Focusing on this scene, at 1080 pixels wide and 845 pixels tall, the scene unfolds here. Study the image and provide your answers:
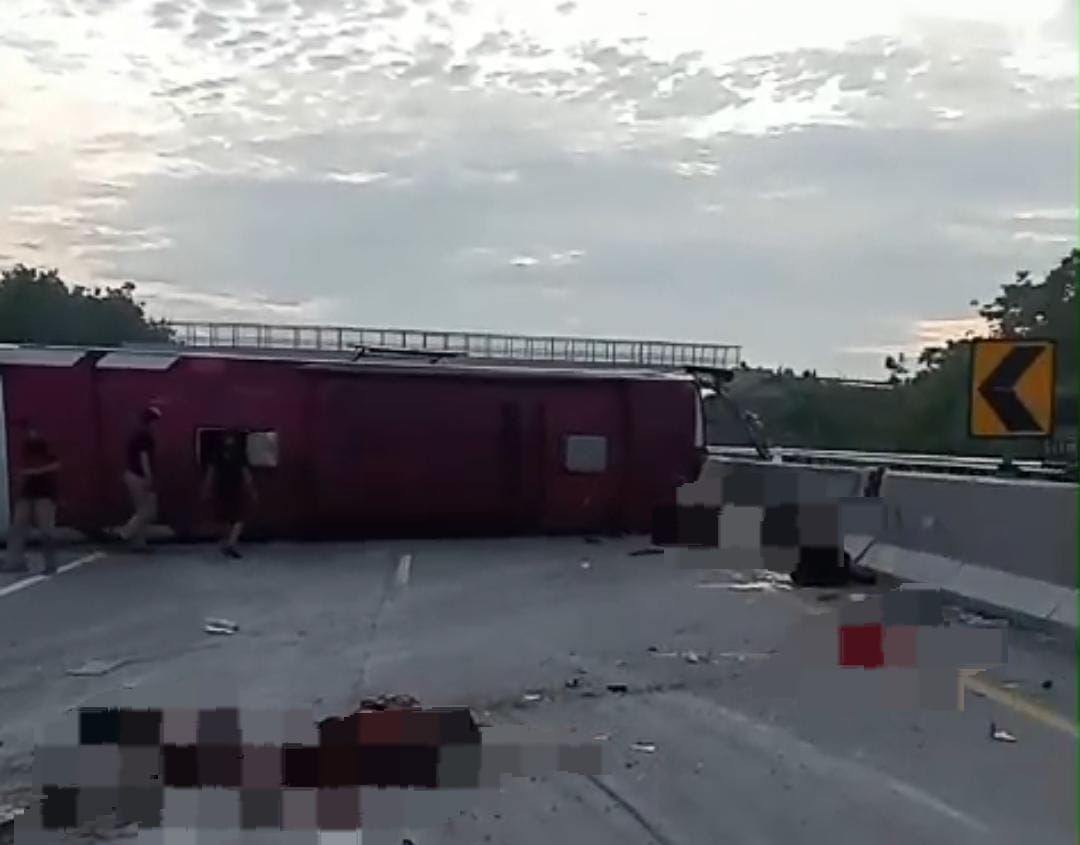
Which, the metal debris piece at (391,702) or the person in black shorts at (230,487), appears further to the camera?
the person in black shorts at (230,487)

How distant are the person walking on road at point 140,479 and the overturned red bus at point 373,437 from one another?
0.94m

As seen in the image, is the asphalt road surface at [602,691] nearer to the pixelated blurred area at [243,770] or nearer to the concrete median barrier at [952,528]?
the pixelated blurred area at [243,770]

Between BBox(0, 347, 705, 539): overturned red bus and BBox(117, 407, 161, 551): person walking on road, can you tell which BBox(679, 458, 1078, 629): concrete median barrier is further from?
BBox(117, 407, 161, 551): person walking on road

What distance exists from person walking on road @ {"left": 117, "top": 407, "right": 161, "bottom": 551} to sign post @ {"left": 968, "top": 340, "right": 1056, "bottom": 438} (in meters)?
10.8

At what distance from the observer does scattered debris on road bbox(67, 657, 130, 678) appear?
10.6 metres

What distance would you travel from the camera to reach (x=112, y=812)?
21.9 ft

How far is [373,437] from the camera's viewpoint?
843 inches

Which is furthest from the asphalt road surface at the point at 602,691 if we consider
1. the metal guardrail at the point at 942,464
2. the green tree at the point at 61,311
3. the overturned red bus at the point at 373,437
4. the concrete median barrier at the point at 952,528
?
the green tree at the point at 61,311

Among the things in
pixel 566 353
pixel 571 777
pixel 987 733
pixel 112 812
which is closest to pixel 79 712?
pixel 112 812

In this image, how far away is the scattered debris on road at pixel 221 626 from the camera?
1277 cm

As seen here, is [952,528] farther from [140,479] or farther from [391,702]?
[140,479]

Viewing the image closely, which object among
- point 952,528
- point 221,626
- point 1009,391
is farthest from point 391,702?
point 952,528

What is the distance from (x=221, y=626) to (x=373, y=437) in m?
8.49

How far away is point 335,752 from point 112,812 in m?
0.92
